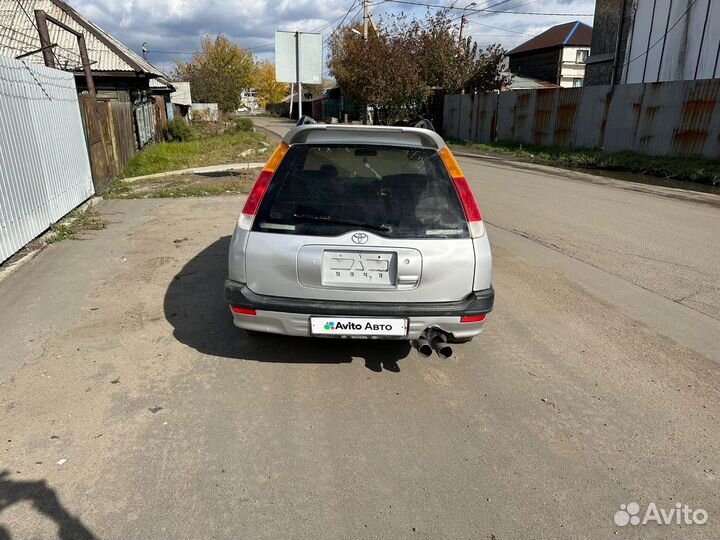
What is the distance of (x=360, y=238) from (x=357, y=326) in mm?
561

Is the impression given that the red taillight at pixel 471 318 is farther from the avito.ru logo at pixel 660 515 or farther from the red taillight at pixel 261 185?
the red taillight at pixel 261 185

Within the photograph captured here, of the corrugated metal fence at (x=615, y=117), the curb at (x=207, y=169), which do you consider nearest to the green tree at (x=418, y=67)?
the corrugated metal fence at (x=615, y=117)

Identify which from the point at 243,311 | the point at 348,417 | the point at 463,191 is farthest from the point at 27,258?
the point at 463,191

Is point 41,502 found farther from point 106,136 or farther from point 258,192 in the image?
point 106,136

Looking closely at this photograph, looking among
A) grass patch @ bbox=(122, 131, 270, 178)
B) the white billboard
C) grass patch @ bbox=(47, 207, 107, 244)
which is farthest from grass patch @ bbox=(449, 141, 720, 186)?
grass patch @ bbox=(47, 207, 107, 244)

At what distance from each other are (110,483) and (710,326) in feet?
15.8

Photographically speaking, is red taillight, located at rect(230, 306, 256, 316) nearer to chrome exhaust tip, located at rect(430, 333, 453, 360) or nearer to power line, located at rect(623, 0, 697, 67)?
chrome exhaust tip, located at rect(430, 333, 453, 360)

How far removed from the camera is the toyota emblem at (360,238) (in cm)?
313

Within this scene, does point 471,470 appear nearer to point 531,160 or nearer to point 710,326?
point 710,326

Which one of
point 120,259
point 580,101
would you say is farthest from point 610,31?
point 120,259

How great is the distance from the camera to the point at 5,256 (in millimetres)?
5664

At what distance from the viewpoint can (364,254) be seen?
10.3ft

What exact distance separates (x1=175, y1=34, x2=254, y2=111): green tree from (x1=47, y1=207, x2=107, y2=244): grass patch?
44.5m

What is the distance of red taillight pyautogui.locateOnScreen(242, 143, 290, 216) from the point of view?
129 inches
